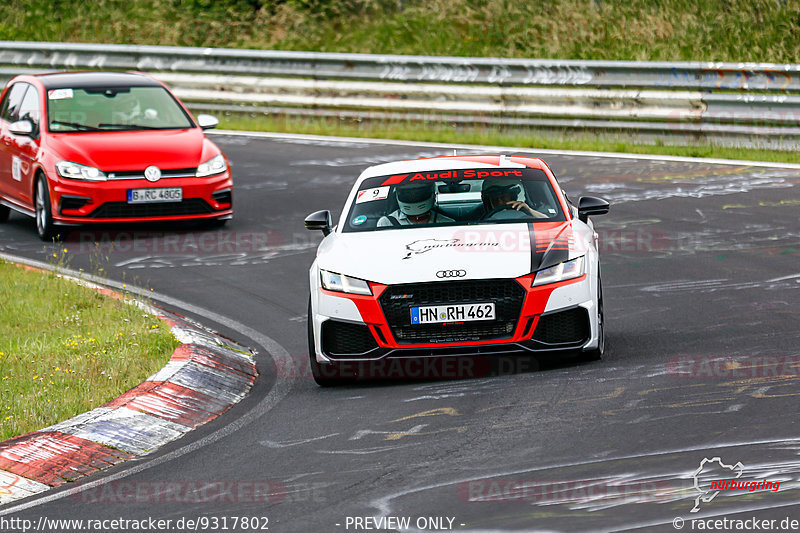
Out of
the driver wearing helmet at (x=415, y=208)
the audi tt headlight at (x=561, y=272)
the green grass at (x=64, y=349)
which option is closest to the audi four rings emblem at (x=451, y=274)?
the audi tt headlight at (x=561, y=272)

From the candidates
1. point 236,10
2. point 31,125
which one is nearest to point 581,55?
point 236,10

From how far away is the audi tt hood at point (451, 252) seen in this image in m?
8.56

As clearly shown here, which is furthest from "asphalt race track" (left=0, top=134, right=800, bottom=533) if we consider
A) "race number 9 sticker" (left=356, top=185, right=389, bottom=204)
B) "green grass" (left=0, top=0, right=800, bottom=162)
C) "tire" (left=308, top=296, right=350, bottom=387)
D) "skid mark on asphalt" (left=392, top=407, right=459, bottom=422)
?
"green grass" (left=0, top=0, right=800, bottom=162)

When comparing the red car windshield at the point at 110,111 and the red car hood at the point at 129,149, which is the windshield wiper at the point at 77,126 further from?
the red car hood at the point at 129,149

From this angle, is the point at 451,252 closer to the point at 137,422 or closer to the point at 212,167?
the point at 137,422

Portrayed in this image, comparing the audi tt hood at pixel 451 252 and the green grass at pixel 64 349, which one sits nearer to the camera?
the green grass at pixel 64 349

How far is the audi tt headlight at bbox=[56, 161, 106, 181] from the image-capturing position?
48.0ft

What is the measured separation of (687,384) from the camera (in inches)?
317

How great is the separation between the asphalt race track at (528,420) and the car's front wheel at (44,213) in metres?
1.51

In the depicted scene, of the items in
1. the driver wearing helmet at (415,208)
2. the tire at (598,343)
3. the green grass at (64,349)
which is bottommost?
the green grass at (64,349)

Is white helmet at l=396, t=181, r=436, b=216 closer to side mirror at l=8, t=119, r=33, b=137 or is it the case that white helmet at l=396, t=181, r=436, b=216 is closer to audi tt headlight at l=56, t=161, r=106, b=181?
audi tt headlight at l=56, t=161, r=106, b=181

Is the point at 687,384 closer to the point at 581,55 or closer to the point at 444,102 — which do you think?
the point at 444,102

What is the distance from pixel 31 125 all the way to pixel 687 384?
956cm

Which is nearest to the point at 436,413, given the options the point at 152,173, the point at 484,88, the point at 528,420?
the point at 528,420
